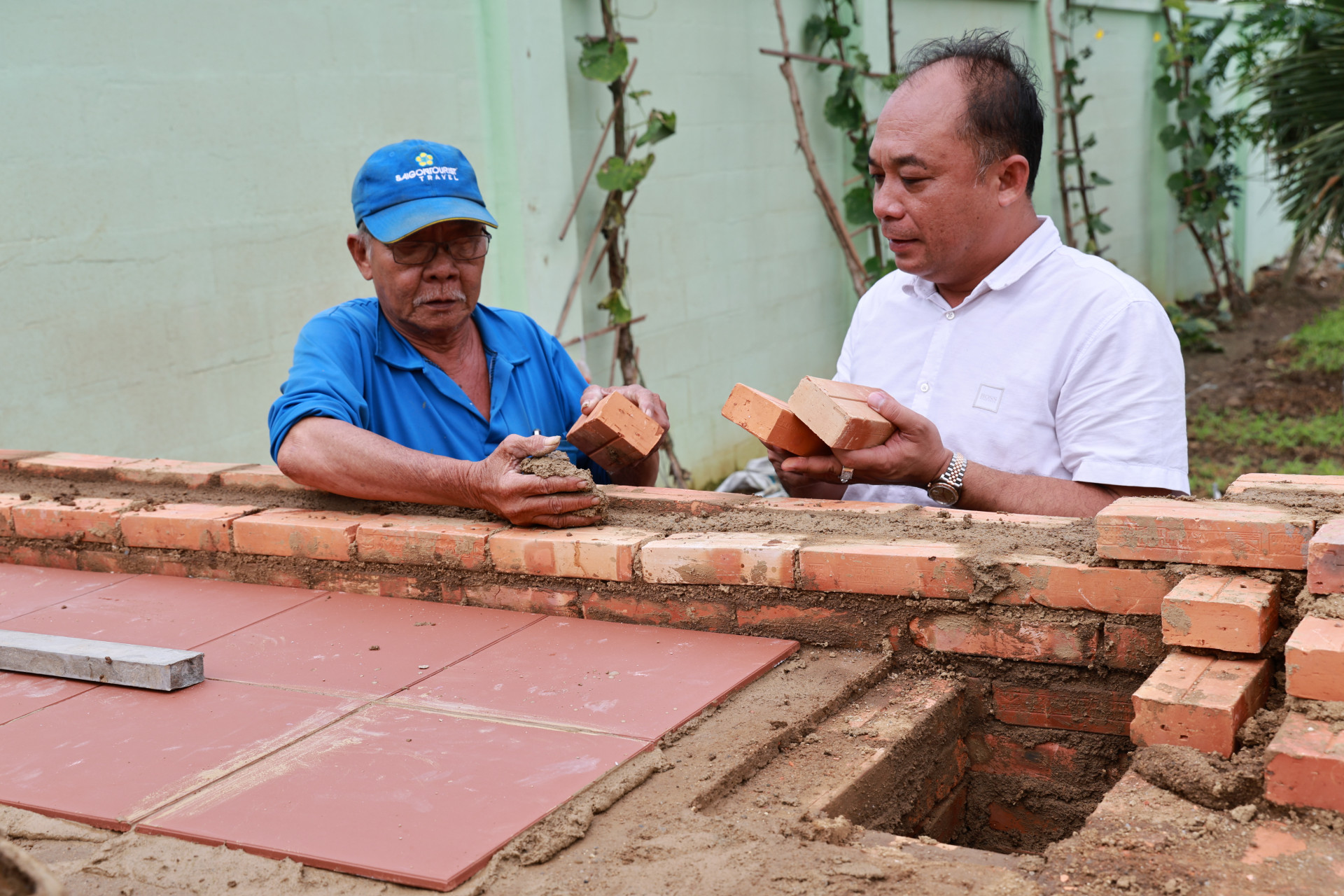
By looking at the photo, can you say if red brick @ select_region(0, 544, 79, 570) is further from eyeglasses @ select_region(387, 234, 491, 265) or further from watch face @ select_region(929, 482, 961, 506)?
watch face @ select_region(929, 482, 961, 506)

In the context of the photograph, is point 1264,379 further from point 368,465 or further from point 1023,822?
point 368,465

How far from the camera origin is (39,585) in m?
3.12

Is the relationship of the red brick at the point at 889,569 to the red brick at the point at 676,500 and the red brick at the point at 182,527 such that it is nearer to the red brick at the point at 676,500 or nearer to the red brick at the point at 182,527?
the red brick at the point at 676,500

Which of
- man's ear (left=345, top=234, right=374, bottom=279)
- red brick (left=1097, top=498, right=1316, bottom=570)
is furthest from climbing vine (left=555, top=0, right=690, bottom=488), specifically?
red brick (left=1097, top=498, right=1316, bottom=570)

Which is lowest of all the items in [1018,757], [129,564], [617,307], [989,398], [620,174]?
[1018,757]

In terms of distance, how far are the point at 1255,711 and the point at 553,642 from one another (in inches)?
53.1

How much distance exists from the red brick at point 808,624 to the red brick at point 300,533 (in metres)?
1.04

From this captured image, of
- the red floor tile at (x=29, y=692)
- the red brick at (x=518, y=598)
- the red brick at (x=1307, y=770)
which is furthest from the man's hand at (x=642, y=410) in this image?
the red brick at (x=1307, y=770)

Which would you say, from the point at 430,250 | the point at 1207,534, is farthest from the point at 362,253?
the point at 1207,534

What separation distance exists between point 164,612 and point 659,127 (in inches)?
158

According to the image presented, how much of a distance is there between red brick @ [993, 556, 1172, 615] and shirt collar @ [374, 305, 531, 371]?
5.68 feet

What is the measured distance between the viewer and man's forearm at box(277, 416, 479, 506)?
2.83m

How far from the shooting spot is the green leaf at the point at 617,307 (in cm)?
616

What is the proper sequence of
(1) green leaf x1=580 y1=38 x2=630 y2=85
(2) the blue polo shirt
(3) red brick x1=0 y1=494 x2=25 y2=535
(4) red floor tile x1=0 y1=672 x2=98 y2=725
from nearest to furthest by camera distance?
(4) red floor tile x1=0 y1=672 x2=98 y2=725 < (2) the blue polo shirt < (3) red brick x1=0 y1=494 x2=25 y2=535 < (1) green leaf x1=580 y1=38 x2=630 y2=85
